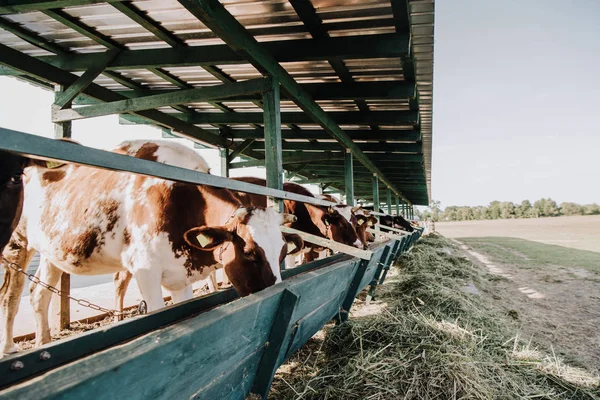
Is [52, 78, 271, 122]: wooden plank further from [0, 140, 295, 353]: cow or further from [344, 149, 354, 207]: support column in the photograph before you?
[344, 149, 354, 207]: support column

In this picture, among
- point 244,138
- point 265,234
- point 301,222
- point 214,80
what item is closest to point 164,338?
point 265,234

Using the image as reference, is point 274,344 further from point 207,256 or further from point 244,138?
point 244,138

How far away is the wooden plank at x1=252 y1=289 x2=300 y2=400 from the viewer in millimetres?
1692

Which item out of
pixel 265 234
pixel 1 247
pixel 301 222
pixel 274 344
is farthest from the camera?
pixel 301 222

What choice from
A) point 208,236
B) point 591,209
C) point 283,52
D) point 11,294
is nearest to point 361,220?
point 283,52

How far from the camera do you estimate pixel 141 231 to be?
10.9 feet

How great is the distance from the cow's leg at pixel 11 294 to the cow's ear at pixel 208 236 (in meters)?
2.53

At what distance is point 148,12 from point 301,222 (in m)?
4.75

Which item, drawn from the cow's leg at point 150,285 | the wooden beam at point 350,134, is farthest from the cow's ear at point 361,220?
the cow's leg at point 150,285

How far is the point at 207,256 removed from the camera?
3.48 m

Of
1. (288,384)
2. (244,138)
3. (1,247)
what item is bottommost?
→ (288,384)

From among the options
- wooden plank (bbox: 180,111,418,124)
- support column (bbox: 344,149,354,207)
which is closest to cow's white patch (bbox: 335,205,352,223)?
support column (bbox: 344,149,354,207)

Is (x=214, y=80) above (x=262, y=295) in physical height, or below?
above

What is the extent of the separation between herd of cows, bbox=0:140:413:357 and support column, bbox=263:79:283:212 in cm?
32
